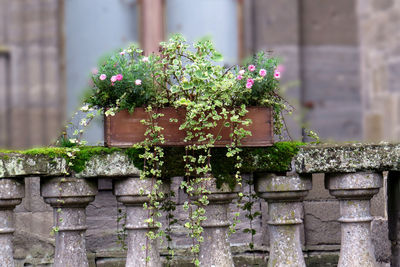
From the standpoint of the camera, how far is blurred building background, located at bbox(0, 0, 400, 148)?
5.43 meters

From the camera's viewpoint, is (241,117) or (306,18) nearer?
(241,117)

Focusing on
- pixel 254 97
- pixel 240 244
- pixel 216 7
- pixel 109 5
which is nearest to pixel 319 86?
pixel 216 7

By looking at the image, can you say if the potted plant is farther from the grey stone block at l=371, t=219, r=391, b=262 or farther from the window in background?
the window in background

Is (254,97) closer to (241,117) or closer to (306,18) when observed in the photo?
(241,117)

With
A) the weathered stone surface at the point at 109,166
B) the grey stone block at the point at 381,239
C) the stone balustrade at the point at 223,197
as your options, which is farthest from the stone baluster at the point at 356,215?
the weathered stone surface at the point at 109,166

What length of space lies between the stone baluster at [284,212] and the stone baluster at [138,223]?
0.43 m

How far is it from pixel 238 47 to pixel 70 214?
2946 mm

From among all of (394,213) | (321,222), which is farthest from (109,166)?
(321,222)

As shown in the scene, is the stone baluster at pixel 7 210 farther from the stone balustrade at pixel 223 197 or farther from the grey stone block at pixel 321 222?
the grey stone block at pixel 321 222

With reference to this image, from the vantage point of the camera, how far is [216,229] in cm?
297

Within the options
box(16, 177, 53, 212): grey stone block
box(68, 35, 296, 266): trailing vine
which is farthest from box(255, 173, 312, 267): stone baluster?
box(16, 177, 53, 212): grey stone block

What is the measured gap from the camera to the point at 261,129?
116 inches

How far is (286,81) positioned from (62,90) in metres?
1.64

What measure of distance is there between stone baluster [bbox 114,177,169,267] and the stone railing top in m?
0.05
